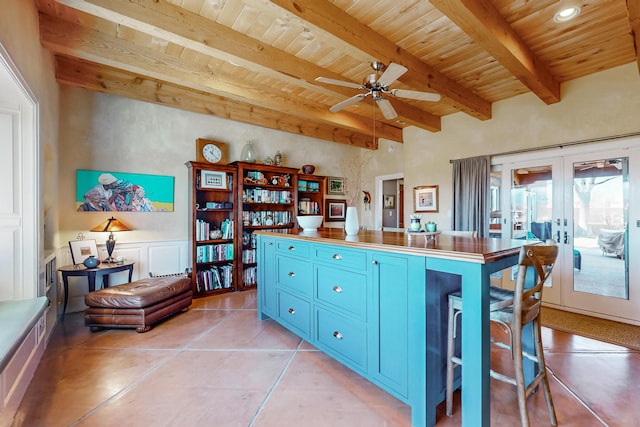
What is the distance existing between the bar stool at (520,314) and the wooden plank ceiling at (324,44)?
1692mm

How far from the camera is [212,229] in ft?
14.5

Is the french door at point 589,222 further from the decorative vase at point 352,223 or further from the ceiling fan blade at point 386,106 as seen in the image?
the decorative vase at point 352,223

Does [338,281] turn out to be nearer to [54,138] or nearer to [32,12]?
[32,12]

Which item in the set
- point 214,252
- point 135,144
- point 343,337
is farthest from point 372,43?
point 214,252

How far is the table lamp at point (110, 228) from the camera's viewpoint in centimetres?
335

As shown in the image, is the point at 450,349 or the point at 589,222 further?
the point at 589,222

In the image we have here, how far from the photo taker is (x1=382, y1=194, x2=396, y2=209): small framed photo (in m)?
6.97

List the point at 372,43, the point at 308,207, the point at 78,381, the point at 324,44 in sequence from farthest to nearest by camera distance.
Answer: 1. the point at 308,207
2. the point at 324,44
3. the point at 372,43
4. the point at 78,381

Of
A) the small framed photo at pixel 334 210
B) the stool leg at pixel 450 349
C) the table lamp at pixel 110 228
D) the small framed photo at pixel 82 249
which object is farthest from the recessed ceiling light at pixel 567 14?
the small framed photo at pixel 82 249

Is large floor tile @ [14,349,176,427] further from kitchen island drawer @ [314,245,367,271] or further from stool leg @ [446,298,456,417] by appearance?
stool leg @ [446,298,456,417]

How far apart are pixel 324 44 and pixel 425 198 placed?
122 inches

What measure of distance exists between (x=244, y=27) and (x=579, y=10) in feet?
8.77

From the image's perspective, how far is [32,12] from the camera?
85.4 inches

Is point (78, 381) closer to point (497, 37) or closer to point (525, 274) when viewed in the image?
point (525, 274)
